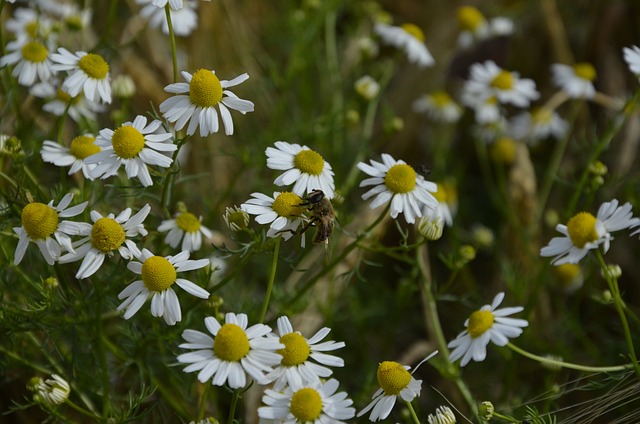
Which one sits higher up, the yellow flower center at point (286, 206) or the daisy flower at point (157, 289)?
the yellow flower center at point (286, 206)

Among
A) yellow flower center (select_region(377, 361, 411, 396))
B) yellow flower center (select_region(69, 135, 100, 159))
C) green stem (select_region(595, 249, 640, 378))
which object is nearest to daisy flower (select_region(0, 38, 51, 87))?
yellow flower center (select_region(69, 135, 100, 159))

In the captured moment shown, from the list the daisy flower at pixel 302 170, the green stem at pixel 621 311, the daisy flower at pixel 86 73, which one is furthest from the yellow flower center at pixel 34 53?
the green stem at pixel 621 311

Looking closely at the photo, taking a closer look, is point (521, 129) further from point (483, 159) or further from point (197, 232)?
point (197, 232)

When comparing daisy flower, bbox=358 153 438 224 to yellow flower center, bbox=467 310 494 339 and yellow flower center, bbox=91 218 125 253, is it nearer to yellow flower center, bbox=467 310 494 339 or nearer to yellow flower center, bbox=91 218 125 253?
yellow flower center, bbox=467 310 494 339

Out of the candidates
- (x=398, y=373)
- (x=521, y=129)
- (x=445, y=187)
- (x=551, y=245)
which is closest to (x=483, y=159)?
(x=521, y=129)

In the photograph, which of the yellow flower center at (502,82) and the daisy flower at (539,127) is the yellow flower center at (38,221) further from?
the daisy flower at (539,127)
